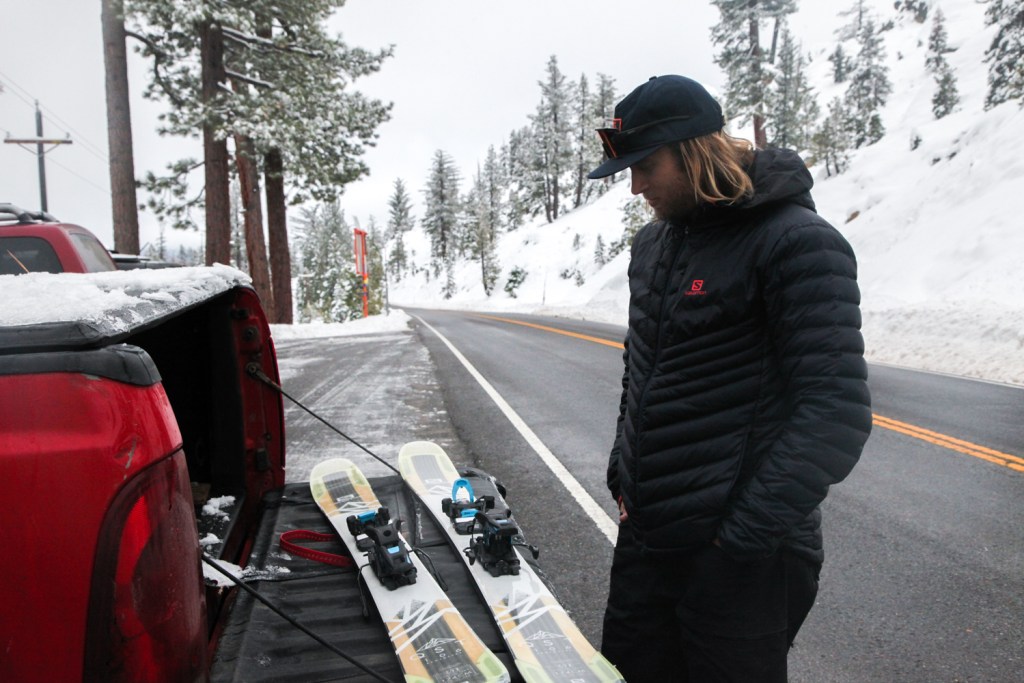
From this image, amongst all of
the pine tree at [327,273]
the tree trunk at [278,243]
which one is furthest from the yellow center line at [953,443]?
the pine tree at [327,273]

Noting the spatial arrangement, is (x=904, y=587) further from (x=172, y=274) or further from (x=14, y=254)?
(x=14, y=254)

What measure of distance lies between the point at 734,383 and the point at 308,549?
8.22 feet

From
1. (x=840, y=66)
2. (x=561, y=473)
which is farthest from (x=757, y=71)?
(x=840, y=66)

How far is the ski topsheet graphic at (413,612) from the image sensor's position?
7.82ft

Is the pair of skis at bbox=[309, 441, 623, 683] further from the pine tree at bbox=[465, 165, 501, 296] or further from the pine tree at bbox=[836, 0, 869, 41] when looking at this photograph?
the pine tree at bbox=[836, 0, 869, 41]

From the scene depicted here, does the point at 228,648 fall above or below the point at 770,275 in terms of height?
below

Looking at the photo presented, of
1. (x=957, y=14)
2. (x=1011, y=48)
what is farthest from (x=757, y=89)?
(x=957, y=14)

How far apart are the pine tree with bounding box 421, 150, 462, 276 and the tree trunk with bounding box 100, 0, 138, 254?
6926cm

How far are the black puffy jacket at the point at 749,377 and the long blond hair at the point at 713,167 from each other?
0.16 feet

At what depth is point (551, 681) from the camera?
2340mm

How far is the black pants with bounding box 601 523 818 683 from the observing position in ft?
5.88

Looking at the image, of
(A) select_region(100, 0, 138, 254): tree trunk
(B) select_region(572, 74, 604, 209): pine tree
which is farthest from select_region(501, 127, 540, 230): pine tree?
(A) select_region(100, 0, 138, 254): tree trunk

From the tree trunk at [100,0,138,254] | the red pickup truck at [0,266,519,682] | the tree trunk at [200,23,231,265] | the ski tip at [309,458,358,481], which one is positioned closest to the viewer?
the red pickup truck at [0,266,519,682]

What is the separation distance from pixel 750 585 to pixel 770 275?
88 cm
